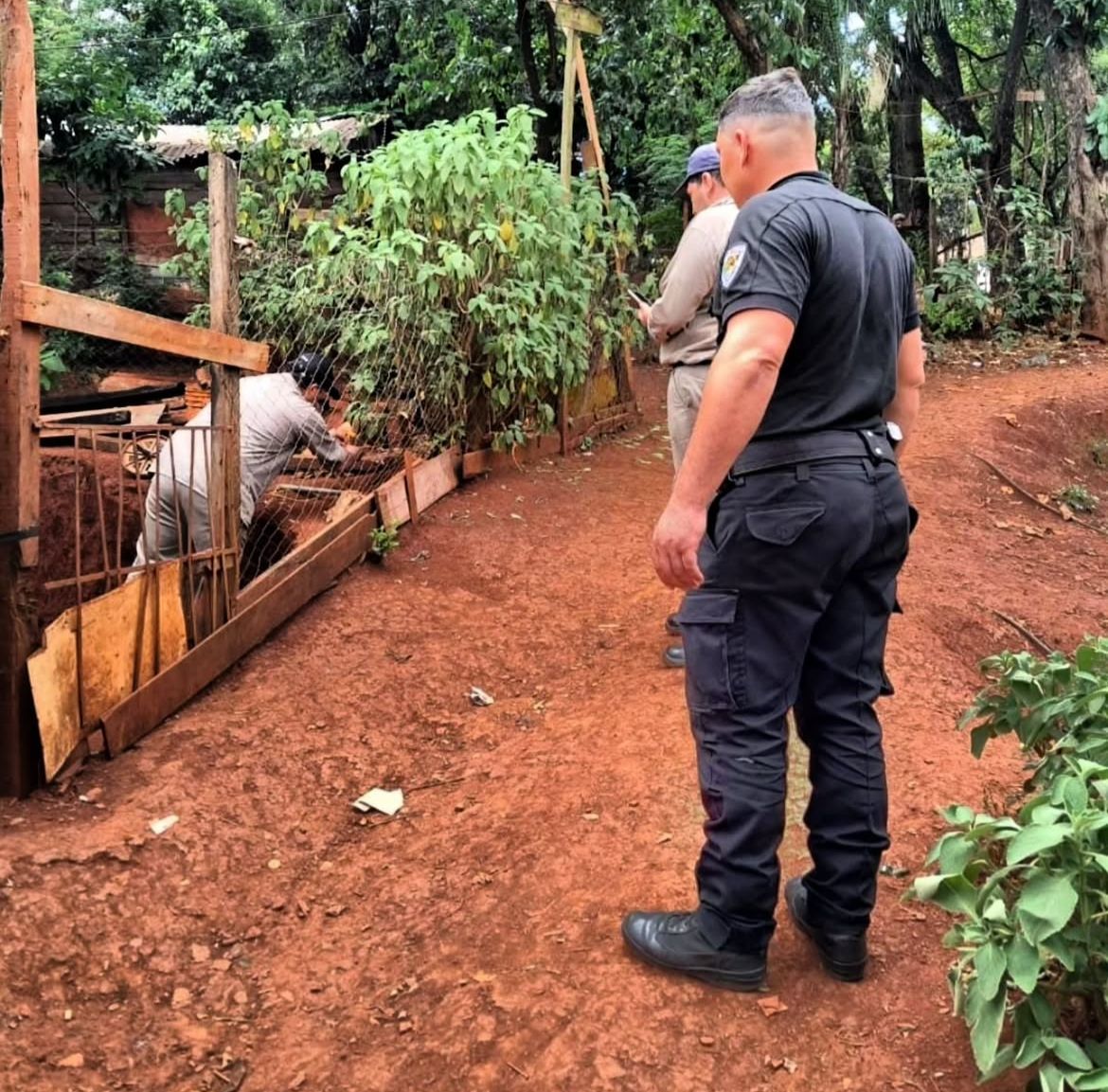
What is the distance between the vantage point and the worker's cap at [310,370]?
5.34 metres

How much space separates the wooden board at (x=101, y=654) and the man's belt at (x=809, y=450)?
7.29 feet

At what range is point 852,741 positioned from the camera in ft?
7.30

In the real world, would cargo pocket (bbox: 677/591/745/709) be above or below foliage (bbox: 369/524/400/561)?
above

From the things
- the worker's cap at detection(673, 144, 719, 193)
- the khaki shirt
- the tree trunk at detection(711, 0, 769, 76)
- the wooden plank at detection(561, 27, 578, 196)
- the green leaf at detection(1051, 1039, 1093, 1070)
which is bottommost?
the green leaf at detection(1051, 1039, 1093, 1070)

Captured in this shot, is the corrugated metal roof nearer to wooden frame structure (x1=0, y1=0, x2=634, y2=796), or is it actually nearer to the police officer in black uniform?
wooden frame structure (x1=0, y1=0, x2=634, y2=796)

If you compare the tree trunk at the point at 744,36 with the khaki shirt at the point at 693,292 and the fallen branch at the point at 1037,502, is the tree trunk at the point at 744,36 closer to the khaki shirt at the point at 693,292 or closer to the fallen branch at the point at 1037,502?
the fallen branch at the point at 1037,502

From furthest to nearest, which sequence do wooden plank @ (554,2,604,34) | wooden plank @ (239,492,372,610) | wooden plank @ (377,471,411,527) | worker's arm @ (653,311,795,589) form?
wooden plank @ (554,2,604,34), wooden plank @ (377,471,411,527), wooden plank @ (239,492,372,610), worker's arm @ (653,311,795,589)

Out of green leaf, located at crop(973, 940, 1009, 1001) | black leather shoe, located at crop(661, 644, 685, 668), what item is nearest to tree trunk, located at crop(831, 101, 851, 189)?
black leather shoe, located at crop(661, 644, 685, 668)

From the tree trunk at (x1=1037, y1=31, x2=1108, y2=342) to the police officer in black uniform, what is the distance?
10.6 metres

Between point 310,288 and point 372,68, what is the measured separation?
30.5 feet

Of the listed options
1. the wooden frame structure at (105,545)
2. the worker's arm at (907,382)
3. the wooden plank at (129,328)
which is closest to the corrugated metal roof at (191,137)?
the wooden frame structure at (105,545)

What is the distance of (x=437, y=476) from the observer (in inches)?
232

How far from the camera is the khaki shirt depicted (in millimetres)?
3516

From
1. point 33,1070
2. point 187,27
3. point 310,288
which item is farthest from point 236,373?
point 187,27
